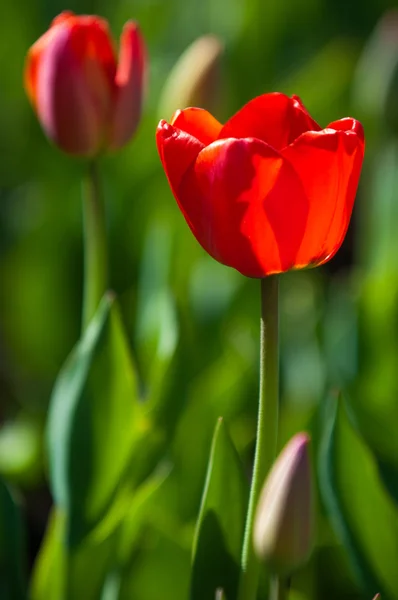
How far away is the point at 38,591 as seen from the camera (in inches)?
38.7

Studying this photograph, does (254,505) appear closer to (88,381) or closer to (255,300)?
(88,381)

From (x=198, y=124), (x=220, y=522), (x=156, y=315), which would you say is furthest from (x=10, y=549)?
(x=198, y=124)

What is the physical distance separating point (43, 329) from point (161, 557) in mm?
670

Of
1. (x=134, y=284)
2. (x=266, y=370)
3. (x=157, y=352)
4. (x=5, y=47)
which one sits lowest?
(x=266, y=370)

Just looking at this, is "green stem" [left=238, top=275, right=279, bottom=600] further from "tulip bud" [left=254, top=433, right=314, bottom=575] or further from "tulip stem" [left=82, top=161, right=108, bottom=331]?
"tulip stem" [left=82, top=161, right=108, bottom=331]

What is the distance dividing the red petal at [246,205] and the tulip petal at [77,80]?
287mm

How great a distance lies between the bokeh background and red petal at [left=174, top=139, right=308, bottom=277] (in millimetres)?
325

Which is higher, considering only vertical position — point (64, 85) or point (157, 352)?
point (64, 85)

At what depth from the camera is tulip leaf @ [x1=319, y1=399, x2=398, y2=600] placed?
2.76 feet

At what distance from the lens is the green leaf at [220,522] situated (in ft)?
2.54

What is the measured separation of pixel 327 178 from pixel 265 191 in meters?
0.04

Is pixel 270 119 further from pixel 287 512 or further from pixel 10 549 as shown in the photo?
pixel 10 549

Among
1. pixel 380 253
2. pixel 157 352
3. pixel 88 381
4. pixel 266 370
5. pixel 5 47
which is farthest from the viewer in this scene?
pixel 5 47

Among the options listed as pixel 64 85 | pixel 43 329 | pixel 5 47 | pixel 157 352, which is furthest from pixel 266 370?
pixel 5 47
